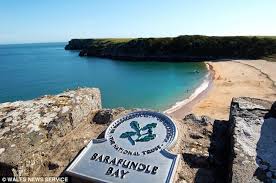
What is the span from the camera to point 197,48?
8762 centimetres

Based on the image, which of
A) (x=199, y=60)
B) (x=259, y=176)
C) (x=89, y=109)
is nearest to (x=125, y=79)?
(x=199, y=60)

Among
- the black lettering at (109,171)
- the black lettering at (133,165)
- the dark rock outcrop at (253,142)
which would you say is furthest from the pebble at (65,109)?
the dark rock outcrop at (253,142)

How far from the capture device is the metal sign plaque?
4981mm

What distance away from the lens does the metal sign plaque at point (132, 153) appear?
16.3 ft

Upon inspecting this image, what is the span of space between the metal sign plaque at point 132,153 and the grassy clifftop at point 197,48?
76.2 m

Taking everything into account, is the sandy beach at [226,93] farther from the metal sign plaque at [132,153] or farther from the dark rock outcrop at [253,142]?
the metal sign plaque at [132,153]

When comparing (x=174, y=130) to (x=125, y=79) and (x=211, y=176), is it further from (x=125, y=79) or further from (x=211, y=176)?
(x=125, y=79)

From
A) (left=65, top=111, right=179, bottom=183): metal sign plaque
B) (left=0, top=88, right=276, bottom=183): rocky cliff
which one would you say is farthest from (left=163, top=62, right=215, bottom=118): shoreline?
(left=65, top=111, right=179, bottom=183): metal sign plaque

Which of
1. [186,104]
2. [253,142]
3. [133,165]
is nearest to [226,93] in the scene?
[186,104]

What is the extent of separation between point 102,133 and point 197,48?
3328 inches

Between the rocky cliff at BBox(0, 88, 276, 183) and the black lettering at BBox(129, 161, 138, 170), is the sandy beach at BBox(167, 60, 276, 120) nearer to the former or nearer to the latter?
the rocky cliff at BBox(0, 88, 276, 183)

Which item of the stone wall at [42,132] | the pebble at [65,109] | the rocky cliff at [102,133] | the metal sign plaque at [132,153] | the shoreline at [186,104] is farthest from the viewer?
the shoreline at [186,104]

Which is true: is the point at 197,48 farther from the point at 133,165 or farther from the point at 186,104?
the point at 133,165

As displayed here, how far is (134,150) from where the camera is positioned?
5473mm
